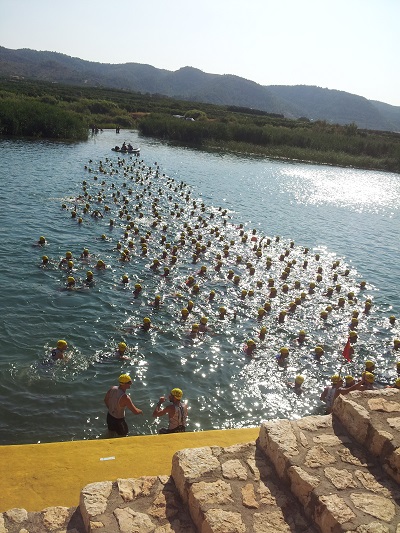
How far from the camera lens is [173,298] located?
17.3m

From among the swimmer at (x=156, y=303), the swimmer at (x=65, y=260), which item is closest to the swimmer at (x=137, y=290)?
the swimmer at (x=156, y=303)

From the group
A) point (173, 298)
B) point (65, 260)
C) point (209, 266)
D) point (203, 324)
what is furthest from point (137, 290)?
point (209, 266)

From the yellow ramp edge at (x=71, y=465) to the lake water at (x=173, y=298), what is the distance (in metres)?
2.58

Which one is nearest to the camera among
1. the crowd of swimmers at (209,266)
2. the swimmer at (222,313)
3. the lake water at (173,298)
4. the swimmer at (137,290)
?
the lake water at (173,298)

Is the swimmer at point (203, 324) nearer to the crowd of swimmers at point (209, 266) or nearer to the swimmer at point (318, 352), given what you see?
the crowd of swimmers at point (209, 266)

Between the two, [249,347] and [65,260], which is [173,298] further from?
[65,260]

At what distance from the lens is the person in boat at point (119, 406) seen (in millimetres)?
9820

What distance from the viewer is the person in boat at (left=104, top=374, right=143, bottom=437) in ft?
32.2

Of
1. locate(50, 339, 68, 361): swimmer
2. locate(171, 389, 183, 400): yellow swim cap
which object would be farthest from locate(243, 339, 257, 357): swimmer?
locate(50, 339, 68, 361): swimmer

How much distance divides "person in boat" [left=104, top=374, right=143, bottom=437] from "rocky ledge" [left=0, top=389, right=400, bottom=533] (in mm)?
3590

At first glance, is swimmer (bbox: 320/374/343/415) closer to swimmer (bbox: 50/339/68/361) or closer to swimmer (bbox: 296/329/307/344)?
swimmer (bbox: 296/329/307/344)

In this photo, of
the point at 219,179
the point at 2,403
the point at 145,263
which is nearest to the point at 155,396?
the point at 2,403

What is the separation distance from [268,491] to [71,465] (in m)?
3.16

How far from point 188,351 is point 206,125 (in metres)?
58.4
